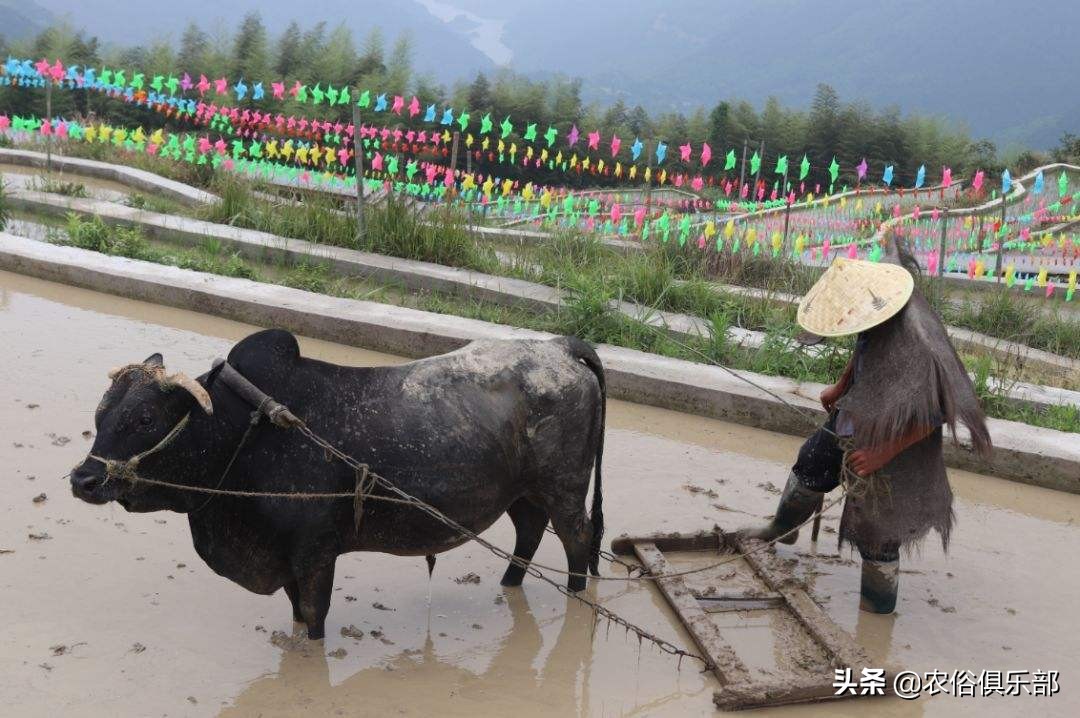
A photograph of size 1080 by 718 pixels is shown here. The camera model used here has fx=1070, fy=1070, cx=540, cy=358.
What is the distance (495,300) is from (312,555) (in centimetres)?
533

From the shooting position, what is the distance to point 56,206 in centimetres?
1144

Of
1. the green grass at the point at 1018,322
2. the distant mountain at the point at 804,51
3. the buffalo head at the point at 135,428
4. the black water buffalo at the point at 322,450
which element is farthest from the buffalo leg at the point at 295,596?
the distant mountain at the point at 804,51

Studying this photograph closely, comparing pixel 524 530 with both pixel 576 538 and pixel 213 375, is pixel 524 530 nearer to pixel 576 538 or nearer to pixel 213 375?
pixel 576 538

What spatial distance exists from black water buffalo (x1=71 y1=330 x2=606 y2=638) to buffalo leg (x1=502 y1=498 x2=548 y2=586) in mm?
376

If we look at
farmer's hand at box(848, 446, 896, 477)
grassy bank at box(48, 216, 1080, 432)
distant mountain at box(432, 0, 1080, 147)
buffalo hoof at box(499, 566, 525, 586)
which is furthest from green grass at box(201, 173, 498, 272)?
distant mountain at box(432, 0, 1080, 147)

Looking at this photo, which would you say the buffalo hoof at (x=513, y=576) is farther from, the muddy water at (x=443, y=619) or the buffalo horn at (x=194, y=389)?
the buffalo horn at (x=194, y=389)

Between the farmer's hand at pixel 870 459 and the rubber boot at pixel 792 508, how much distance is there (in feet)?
1.52

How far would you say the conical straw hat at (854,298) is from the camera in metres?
4.24

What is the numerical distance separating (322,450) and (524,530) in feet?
3.94

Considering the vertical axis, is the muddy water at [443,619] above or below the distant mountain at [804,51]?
below

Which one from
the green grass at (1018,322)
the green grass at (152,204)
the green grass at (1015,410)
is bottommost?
the green grass at (1015,410)

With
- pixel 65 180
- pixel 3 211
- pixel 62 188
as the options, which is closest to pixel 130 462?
pixel 3 211

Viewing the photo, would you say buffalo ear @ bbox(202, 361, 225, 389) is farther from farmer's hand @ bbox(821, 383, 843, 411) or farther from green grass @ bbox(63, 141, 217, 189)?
green grass @ bbox(63, 141, 217, 189)

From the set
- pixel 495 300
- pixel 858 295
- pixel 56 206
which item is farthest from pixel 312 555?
pixel 56 206
